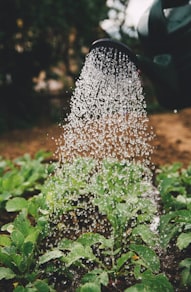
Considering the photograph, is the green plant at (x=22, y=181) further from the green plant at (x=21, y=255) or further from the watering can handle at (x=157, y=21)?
the watering can handle at (x=157, y=21)

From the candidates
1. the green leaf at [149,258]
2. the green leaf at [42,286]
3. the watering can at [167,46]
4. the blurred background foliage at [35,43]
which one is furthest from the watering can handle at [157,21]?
the blurred background foliage at [35,43]

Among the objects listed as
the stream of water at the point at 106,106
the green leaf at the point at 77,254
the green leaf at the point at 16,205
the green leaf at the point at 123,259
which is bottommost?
the green leaf at the point at 123,259

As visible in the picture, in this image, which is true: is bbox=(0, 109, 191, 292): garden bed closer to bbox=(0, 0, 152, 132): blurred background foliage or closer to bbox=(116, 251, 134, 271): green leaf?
bbox=(116, 251, 134, 271): green leaf

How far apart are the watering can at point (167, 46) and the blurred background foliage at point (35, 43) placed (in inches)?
165

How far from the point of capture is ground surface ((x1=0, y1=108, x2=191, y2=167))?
15.0ft

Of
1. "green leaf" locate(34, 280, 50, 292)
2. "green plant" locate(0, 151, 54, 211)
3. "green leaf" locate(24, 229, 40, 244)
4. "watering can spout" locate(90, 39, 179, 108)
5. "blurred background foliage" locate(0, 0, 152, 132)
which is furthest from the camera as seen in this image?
"blurred background foliage" locate(0, 0, 152, 132)

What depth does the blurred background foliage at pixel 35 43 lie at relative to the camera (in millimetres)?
6086

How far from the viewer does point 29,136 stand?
5.82m

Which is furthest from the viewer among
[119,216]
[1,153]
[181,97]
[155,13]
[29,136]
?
[29,136]

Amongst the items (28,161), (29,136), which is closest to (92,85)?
(28,161)

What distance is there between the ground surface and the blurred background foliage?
498 millimetres

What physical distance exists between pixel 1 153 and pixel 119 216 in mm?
3065

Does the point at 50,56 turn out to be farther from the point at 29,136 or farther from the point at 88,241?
the point at 88,241

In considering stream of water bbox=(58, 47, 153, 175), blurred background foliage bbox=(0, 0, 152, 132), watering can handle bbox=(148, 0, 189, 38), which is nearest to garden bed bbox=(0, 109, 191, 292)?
stream of water bbox=(58, 47, 153, 175)
